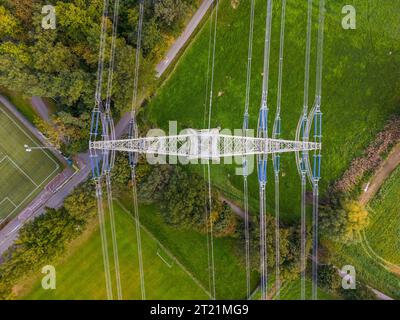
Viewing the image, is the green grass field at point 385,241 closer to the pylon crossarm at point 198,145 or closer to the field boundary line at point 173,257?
the pylon crossarm at point 198,145

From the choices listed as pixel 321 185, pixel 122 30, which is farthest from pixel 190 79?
pixel 321 185

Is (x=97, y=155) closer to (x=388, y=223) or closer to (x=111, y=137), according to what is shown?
(x=111, y=137)

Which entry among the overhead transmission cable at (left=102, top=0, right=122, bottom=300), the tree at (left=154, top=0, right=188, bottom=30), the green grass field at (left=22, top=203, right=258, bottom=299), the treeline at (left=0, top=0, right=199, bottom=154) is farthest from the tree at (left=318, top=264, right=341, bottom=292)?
the tree at (left=154, top=0, right=188, bottom=30)

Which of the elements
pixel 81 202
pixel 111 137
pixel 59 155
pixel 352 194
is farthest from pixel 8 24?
pixel 352 194

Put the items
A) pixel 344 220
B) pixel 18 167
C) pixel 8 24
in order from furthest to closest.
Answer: pixel 18 167 → pixel 344 220 → pixel 8 24

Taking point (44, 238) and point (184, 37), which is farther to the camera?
point (184, 37)
